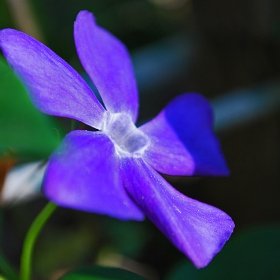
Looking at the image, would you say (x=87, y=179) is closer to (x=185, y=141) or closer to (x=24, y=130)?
(x=24, y=130)

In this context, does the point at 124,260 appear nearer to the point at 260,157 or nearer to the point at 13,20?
the point at 260,157

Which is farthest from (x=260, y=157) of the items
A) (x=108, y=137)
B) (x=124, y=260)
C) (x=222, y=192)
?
(x=108, y=137)

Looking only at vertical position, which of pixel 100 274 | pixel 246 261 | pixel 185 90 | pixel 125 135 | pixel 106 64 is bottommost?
pixel 185 90

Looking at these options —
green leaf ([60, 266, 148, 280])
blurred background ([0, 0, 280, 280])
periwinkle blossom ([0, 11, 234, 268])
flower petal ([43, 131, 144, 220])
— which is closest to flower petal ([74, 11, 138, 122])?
periwinkle blossom ([0, 11, 234, 268])

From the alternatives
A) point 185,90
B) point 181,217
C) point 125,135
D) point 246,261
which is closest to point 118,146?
point 125,135

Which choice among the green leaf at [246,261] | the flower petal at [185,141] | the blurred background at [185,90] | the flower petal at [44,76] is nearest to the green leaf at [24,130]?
the flower petal at [44,76]

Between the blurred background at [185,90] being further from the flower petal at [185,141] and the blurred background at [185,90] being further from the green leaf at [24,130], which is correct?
the green leaf at [24,130]

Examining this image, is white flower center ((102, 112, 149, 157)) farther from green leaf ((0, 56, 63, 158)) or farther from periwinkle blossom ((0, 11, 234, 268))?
green leaf ((0, 56, 63, 158))
